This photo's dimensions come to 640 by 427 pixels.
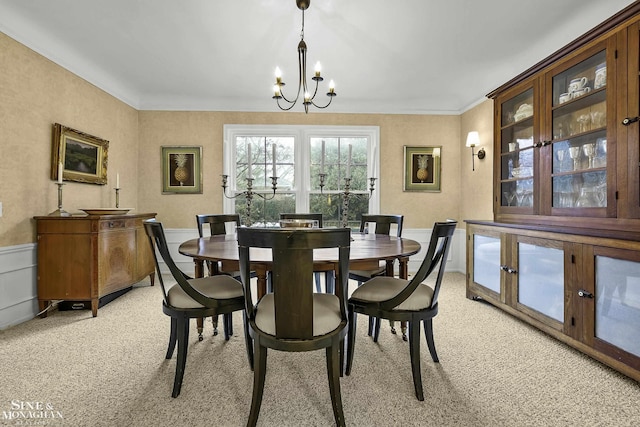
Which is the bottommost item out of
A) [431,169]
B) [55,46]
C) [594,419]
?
[594,419]

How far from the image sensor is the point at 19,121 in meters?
2.56

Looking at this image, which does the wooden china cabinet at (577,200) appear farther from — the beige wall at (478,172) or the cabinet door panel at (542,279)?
the beige wall at (478,172)

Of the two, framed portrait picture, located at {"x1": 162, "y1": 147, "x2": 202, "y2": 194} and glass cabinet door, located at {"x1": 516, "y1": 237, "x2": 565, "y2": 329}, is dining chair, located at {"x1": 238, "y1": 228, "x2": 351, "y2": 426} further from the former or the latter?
framed portrait picture, located at {"x1": 162, "y1": 147, "x2": 202, "y2": 194}

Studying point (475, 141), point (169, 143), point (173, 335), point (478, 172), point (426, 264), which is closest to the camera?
point (426, 264)

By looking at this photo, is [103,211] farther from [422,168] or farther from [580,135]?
[580,135]

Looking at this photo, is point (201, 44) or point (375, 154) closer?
point (201, 44)

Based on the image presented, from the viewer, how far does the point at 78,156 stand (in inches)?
126

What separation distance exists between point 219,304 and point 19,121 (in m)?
2.45

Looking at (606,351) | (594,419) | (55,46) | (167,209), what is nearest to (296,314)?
(594,419)

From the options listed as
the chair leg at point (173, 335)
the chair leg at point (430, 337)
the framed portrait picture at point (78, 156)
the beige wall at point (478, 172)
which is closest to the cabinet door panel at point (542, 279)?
the chair leg at point (430, 337)

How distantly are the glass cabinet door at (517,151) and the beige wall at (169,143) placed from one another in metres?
0.80

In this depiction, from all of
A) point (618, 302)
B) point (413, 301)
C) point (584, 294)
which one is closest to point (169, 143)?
point (413, 301)

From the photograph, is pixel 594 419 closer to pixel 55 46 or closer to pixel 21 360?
pixel 21 360

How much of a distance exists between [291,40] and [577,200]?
264 centimetres
